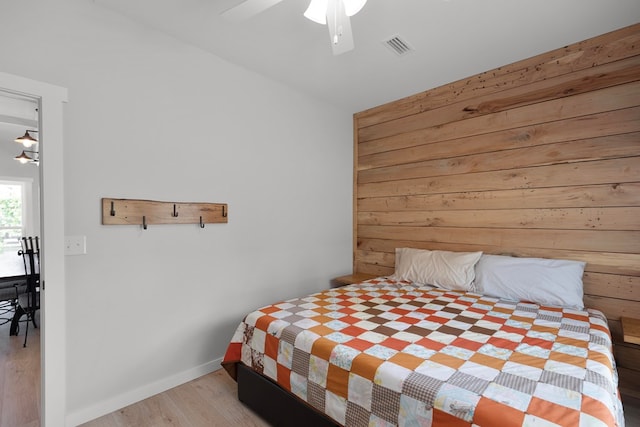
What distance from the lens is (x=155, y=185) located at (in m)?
2.14

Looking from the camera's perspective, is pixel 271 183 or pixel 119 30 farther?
pixel 271 183

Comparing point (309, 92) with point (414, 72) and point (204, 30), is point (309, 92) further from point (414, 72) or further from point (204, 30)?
point (204, 30)

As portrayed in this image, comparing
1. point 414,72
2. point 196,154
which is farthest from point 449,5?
point 196,154

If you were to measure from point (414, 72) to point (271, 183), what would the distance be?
160 cm

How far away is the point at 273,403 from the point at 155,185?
1.58 meters

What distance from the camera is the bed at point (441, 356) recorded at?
3.71 feet

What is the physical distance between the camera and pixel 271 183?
9.37 feet

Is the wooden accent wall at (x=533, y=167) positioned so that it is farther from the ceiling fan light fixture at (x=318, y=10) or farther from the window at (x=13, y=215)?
the window at (x=13, y=215)

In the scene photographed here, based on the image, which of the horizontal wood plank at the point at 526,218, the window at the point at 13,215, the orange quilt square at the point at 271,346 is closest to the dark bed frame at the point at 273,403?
the orange quilt square at the point at 271,346

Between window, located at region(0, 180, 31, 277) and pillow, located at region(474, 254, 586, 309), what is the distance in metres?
6.96

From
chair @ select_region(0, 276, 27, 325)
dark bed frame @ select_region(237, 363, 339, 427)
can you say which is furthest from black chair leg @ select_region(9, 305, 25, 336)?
dark bed frame @ select_region(237, 363, 339, 427)

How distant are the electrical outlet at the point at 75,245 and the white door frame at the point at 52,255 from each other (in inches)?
1.2

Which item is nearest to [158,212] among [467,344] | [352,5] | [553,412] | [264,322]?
[264,322]

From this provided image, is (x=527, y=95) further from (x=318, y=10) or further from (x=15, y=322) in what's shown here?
(x=15, y=322)
